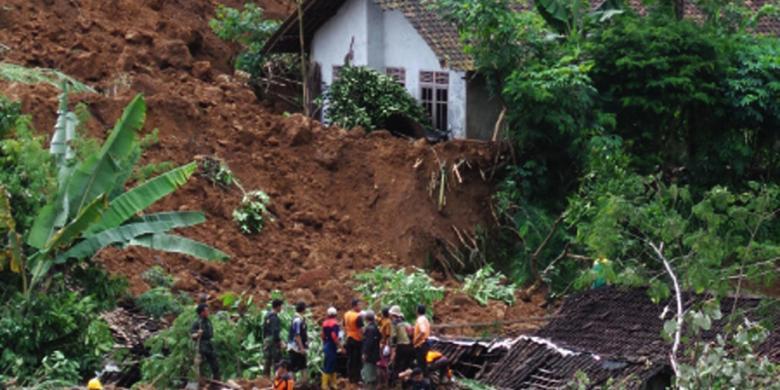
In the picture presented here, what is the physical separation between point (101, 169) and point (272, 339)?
3015mm

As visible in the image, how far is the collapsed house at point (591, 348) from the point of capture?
61.7 ft

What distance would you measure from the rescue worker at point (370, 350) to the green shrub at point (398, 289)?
3114 mm

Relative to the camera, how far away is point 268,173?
2595 cm

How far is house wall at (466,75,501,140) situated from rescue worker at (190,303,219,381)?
976 centimetres

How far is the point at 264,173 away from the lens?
25891 mm

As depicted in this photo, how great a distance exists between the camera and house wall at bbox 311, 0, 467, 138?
90.5 ft

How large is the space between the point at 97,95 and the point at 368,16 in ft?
17.9

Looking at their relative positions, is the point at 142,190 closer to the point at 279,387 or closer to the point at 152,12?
the point at 279,387

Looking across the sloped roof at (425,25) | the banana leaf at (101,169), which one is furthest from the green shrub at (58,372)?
the sloped roof at (425,25)

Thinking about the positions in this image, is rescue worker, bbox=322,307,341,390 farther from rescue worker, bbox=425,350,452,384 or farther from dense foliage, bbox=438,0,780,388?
dense foliage, bbox=438,0,780,388

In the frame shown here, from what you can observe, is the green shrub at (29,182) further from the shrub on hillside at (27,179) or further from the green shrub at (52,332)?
the green shrub at (52,332)

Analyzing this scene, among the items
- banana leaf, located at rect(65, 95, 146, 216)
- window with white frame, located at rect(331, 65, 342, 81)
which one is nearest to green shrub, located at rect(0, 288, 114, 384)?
banana leaf, located at rect(65, 95, 146, 216)

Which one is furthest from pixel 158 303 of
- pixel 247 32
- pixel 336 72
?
pixel 247 32

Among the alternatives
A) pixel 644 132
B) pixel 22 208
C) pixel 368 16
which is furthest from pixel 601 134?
pixel 22 208
